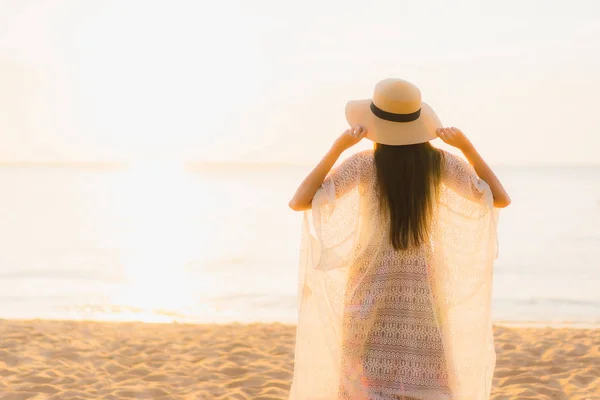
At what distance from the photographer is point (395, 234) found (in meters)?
3.07

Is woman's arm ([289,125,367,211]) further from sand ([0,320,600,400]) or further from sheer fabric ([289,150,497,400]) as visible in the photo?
sand ([0,320,600,400])

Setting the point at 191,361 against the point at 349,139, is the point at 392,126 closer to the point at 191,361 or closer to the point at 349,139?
the point at 349,139

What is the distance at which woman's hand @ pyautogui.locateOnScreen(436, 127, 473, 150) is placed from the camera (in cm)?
318

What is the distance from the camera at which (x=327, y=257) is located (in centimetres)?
328

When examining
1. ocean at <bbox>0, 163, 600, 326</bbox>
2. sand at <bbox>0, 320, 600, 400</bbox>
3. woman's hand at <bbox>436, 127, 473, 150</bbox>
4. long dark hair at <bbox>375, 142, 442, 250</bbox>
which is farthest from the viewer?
ocean at <bbox>0, 163, 600, 326</bbox>

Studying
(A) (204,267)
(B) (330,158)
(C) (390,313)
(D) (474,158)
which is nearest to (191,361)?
(C) (390,313)

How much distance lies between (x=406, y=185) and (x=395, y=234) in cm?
20

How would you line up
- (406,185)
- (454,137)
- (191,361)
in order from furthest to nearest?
(191,361)
(454,137)
(406,185)

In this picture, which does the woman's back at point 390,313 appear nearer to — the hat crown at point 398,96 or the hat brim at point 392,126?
the hat brim at point 392,126

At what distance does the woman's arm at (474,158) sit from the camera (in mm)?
3182

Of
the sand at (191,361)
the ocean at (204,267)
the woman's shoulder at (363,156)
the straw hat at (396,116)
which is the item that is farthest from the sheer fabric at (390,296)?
the ocean at (204,267)

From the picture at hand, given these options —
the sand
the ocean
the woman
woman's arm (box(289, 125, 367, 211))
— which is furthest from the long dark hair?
the ocean

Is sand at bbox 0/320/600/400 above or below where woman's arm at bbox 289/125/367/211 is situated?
below

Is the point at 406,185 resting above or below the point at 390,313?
above
